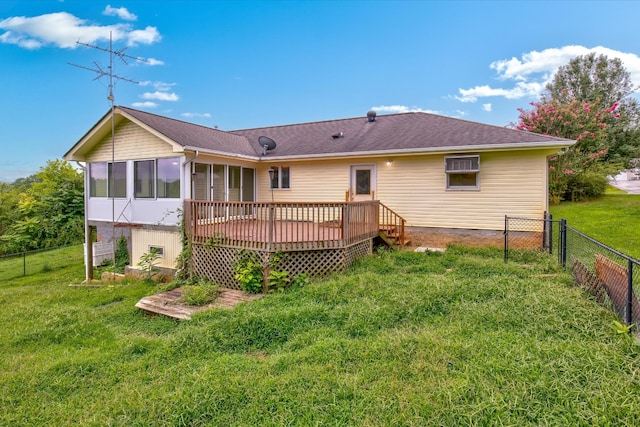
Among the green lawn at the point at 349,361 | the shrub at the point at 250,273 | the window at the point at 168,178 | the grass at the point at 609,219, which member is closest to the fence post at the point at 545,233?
the grass at the point at 609,219

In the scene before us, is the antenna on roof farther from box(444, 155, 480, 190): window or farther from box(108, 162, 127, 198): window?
box(444, 155, 480, 190): window

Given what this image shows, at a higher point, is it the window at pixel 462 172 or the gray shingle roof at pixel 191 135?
the gray shingle roof at pixel 191 135

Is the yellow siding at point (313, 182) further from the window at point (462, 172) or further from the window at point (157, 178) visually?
the window at point (157, 178)

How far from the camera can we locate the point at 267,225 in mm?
7039

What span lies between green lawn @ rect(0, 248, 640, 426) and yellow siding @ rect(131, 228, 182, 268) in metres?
3.22

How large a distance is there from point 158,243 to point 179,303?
3.76m

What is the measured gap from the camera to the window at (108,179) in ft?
33.3

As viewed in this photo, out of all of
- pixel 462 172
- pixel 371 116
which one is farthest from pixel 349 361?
pixel 371 116

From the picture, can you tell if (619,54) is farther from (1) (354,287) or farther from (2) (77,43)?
(2) (77,43)

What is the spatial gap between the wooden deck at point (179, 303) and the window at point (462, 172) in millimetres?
6722

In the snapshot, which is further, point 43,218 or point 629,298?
point 43,218

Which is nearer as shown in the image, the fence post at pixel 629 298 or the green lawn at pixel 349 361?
the green lawn at pixel 349 361

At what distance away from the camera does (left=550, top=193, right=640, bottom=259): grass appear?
937 cm

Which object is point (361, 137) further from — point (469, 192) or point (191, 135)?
point (191, 135)
